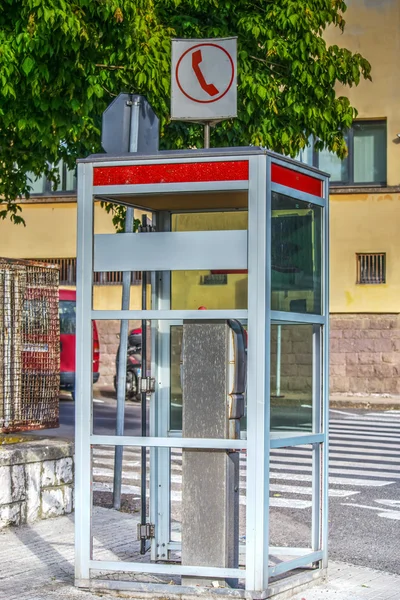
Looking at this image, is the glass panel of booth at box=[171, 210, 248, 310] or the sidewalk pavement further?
→ the glass panel of booth at box=[171, 210, 248, 310]

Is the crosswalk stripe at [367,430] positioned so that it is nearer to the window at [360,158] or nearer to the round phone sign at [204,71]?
the window at [360,158]

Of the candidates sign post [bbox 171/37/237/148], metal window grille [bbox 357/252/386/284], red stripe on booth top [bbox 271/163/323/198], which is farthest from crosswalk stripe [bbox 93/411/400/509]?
metal window grille [bbox 357/252/386/284]

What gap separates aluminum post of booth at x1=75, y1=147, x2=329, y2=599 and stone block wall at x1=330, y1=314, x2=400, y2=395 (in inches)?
747

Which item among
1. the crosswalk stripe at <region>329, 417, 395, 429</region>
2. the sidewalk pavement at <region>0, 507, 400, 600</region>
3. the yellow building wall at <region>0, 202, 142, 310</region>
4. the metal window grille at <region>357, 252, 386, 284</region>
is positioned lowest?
the crosswalk stripe at <region>329, 417, 395, 429</region>

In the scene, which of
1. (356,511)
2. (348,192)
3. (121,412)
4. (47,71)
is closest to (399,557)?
(356,511)

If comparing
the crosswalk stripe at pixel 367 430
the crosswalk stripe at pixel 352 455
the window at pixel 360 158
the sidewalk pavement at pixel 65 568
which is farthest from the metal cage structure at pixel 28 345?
the window at pixel 360 158

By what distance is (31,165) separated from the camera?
46.3 feet

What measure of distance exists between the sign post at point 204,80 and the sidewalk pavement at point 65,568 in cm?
278

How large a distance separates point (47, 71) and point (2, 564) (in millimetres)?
6314

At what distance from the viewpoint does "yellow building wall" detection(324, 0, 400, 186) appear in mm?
25719

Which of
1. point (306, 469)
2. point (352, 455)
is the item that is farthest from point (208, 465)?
point (352, 455)

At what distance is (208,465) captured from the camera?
5.83 meters

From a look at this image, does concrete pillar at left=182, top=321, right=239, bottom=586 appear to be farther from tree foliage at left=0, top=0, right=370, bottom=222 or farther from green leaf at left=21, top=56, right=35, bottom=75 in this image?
green leaf at left=21, top=56, right=35, bottom=75

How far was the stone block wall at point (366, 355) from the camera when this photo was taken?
25172mm
